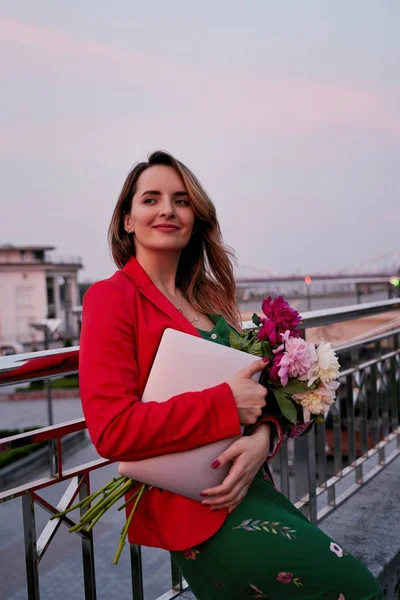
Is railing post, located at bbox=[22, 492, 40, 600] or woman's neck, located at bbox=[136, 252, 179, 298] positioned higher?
woman's neck, located at bbox=[136, 252, 179, 298]

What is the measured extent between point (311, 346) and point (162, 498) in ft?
1.35

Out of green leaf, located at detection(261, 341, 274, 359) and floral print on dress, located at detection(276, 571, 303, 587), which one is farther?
green leaf, located at detection(261, 341, 274, 359)

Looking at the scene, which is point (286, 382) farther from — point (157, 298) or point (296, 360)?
point (157, 298)

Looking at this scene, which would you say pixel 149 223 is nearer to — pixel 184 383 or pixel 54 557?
pixel 184 383

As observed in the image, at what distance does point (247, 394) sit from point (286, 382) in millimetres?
90

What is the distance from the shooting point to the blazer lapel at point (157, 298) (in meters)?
1.19

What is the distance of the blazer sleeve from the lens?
3.27ft

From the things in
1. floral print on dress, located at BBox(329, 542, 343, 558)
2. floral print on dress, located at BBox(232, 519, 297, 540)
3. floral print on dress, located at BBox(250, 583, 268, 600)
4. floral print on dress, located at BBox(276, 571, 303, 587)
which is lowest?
floral print on dress, located at BBox(250, 583, 268, 600)

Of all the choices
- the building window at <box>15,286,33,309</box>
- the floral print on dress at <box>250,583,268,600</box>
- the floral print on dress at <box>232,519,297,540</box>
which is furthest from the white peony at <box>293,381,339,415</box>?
the building window at <box>15,286,33,309</box>

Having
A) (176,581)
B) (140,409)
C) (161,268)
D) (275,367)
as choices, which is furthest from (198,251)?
(176,581)

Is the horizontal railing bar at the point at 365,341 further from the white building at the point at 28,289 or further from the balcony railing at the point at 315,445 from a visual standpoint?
the white building at the point at 28,289

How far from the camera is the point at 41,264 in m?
61.7

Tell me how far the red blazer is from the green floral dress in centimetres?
4

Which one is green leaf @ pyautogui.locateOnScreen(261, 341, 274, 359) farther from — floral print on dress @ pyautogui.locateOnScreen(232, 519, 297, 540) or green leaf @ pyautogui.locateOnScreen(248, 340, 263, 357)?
floral print on dress @ pyautogui.locateOnScreen(232, 519, 297, 540)
